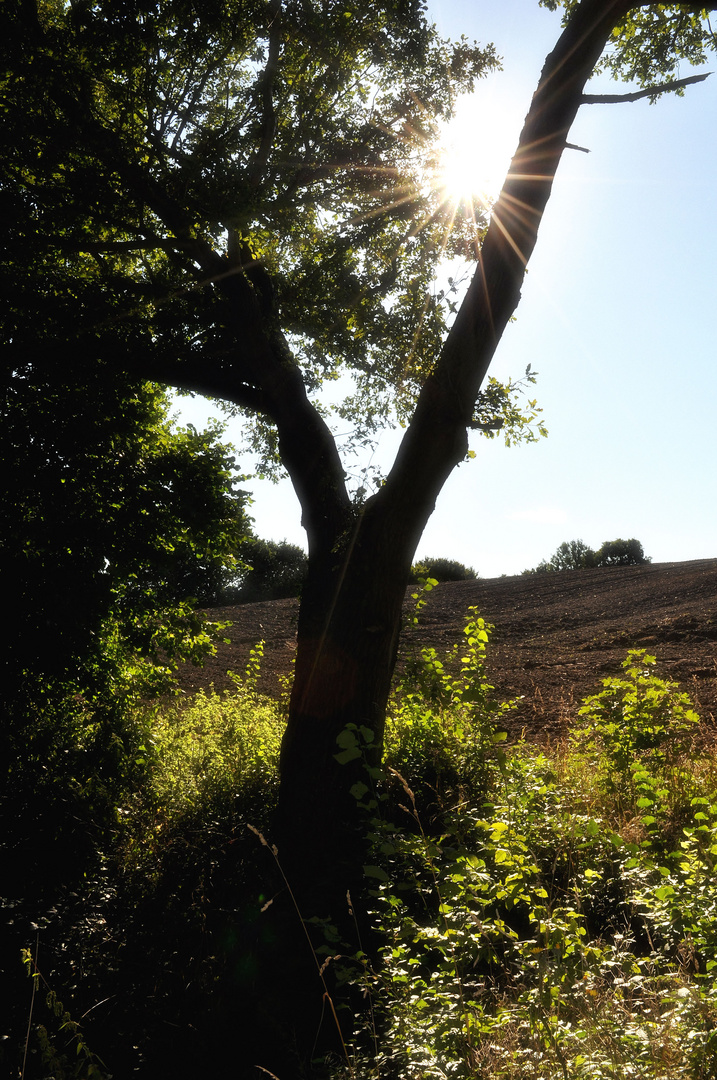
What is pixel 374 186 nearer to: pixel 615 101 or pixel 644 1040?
pixel 615 101

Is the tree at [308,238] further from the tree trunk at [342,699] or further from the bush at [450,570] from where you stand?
the bush at [450,570]

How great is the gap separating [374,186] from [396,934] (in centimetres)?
624

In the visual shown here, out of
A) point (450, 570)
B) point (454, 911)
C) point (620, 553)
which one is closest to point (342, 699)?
point (454, 911)

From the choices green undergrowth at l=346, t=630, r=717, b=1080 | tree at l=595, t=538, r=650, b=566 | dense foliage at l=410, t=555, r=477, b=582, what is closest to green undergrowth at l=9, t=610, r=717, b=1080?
green undergrowth at l=346, t=630, r=717, b=1080

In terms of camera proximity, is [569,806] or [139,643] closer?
[569,806]

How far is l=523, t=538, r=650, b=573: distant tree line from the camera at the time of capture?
33.4 meters

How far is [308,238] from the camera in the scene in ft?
23.5

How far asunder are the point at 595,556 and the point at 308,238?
30.6m

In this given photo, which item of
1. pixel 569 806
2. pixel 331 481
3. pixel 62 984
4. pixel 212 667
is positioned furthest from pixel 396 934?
pixel 212 667

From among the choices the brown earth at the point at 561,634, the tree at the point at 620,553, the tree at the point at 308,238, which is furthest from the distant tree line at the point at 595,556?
the tree at the point at 308,238

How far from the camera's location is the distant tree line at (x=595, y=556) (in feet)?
110

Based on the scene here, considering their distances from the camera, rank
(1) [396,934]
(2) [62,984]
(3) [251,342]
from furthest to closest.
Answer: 1. (3) [251,342]
2. (2) [62,984]
3. (1) [396,934]

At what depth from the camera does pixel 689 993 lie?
2.11 metres

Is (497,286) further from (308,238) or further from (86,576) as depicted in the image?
(86,576)
